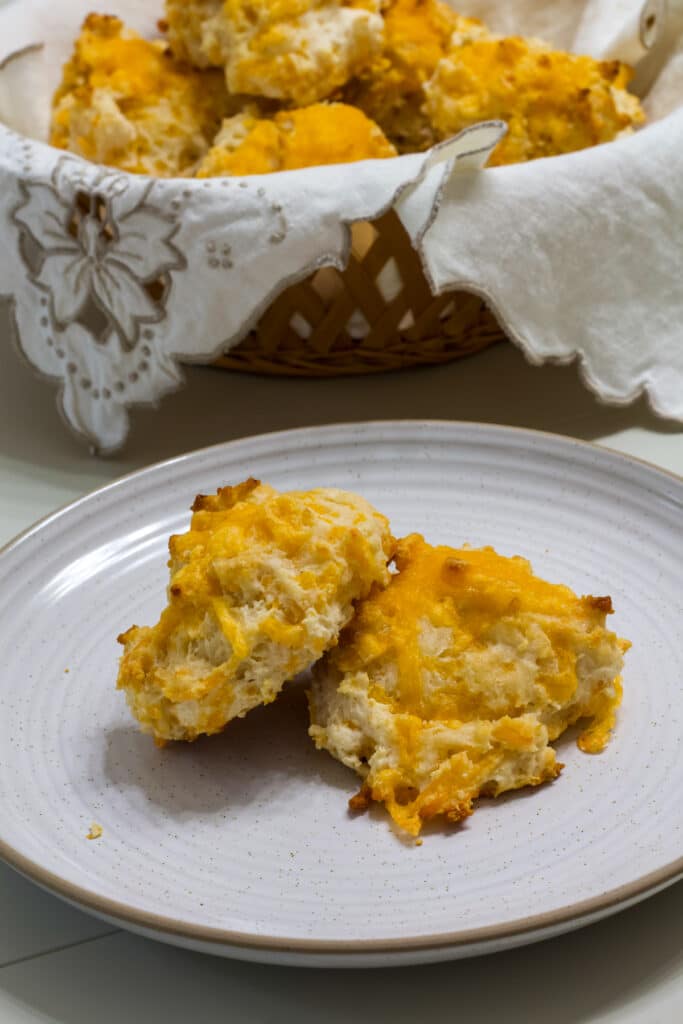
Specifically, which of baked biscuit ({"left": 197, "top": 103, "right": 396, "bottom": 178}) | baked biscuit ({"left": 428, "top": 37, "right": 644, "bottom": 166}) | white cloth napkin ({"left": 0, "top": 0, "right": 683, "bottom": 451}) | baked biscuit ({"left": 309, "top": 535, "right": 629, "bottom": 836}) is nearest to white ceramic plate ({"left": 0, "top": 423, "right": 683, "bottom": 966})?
baked biscuit ({"left": 309, "top": 535, "right": 629, "bottom": 836})

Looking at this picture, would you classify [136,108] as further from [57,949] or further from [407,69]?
[57,949]

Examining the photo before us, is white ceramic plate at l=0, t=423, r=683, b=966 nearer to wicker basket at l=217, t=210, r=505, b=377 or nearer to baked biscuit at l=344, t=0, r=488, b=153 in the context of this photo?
wicker basket at l=217, t=210, r=505, b=377

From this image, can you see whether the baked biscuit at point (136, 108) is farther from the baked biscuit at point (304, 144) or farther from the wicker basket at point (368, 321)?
the wicker basket at point (368, 321)

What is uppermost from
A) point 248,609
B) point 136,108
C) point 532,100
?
point 532,100

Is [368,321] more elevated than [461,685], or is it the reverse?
[461,685]

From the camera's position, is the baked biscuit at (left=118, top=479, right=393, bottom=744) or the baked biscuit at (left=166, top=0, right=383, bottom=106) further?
the baked biscuit at (left=166, top=0, right=383, bottom=106)

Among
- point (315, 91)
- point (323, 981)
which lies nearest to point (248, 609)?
point (323, 981)

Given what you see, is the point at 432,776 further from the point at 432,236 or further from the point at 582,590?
the point at 432,236

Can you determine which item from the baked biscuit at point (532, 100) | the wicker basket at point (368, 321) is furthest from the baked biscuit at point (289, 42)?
the wicker basket at point (368, 321)
